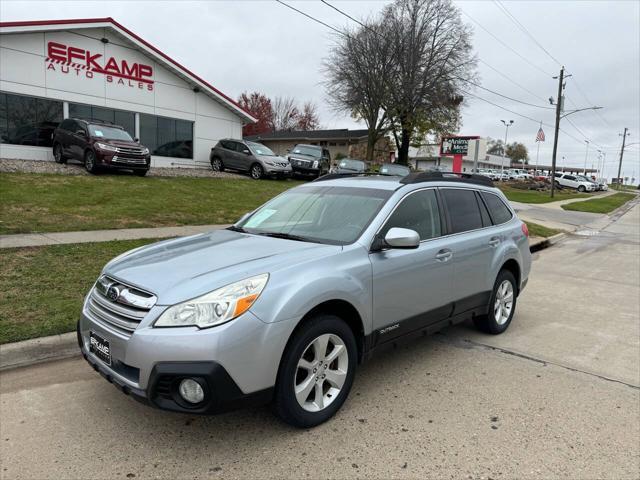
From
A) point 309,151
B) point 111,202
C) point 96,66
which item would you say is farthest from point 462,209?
point 96,66

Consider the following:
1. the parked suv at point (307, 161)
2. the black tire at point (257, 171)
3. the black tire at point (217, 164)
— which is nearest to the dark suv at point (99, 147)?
the black tire at point (257, 171)

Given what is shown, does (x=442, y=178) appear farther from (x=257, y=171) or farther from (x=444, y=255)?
(x=257, y=171)

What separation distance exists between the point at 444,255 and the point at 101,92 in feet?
65.7

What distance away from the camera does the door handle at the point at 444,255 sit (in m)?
4.10

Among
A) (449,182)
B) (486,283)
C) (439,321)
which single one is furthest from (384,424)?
(449,182)

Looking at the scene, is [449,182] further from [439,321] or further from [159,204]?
[159,204]

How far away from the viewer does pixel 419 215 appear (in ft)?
13.6

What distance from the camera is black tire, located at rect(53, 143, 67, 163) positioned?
17.4 metres

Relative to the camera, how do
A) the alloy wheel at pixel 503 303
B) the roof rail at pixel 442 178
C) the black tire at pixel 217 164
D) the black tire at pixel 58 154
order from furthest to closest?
the black tire at pixel 217 164 < the black tire at pixel 58 154 < the alloy wheel at pixel 503 303 < the roof rail at pixel 442 178

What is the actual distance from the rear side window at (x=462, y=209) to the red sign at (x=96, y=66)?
1918cm

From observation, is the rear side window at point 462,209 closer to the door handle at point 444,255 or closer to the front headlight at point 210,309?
the door handle at point 444,255

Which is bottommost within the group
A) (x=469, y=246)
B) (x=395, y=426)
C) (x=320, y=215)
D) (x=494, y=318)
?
(x=395, y=426)

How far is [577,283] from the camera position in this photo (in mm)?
8258

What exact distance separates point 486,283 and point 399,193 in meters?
1.54
